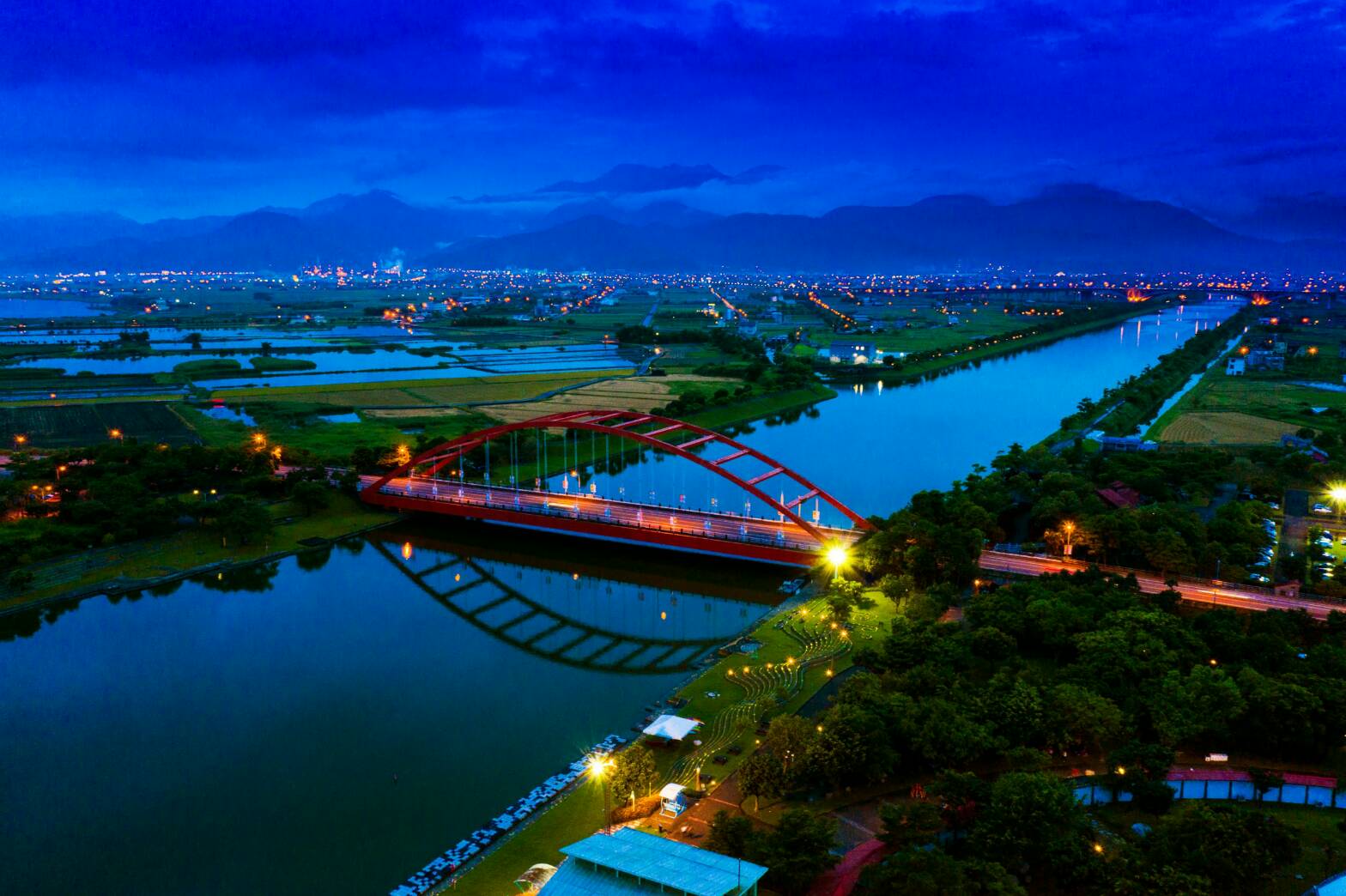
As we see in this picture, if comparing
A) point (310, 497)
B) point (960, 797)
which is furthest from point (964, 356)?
point (960, 797)

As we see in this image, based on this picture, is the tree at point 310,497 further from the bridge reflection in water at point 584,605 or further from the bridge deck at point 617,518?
the bridge reflection in water at point 584,605

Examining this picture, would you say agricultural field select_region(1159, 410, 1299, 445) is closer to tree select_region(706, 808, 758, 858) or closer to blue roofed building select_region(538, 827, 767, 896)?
tree select_region(706, 808, 758, 858)

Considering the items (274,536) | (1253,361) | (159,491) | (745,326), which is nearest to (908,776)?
(274,536)

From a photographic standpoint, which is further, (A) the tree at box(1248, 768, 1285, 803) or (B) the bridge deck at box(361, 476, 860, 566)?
(B) the bridge deck at box(361, 476, 860, 566)

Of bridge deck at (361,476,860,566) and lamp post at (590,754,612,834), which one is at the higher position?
bridge deck at (361,476,860,566)

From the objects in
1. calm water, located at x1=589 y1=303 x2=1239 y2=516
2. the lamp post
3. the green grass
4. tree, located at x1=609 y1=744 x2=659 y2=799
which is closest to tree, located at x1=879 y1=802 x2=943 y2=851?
tree, located at x1=609 y1=744 x2=659 y2=799

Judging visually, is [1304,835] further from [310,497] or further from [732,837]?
[310,497]
